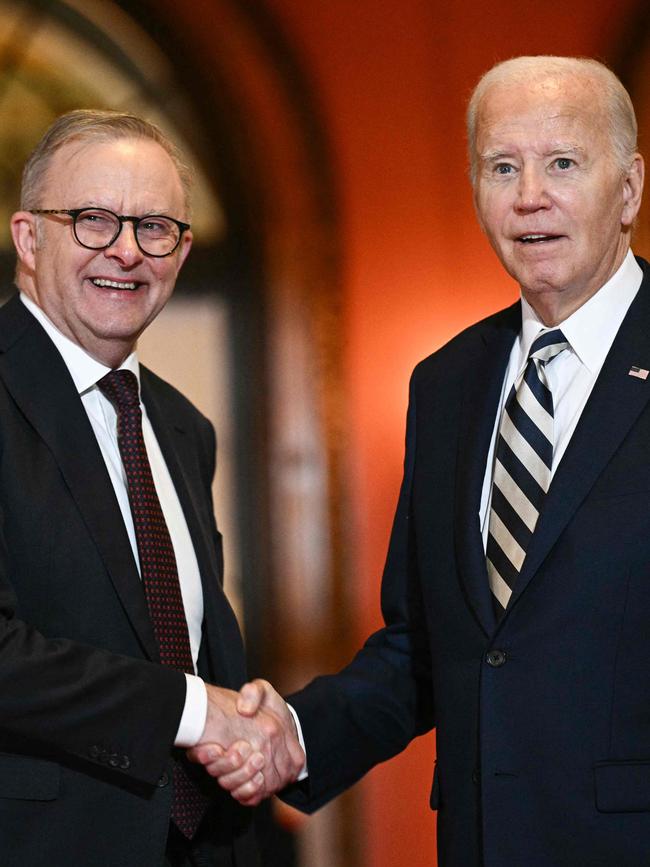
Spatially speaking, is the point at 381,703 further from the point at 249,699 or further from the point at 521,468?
the point at 521,468

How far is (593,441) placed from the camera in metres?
1.97

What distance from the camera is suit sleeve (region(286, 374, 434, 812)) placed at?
2.44m

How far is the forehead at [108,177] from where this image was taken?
2.36 m

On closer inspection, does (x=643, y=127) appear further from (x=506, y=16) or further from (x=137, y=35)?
(x=137, y=35)

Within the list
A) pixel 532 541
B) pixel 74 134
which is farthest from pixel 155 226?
pixel 532 541

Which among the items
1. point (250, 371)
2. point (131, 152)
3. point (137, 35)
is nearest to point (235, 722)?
point (131, 152)

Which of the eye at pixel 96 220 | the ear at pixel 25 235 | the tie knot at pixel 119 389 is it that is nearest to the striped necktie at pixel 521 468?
the tie knot at pixel 119 389

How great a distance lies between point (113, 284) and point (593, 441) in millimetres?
974

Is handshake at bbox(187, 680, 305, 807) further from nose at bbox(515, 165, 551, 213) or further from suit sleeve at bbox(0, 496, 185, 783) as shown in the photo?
nose at bbox(515, 165, 551, 213)

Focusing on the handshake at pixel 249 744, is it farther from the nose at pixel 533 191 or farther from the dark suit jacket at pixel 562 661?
the nose at pixel 533 191

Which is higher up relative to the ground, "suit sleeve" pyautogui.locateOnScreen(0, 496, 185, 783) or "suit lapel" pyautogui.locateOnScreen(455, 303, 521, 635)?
"suit lapel" pyautogui.locateOnScreen(455, 303, 521, 635)

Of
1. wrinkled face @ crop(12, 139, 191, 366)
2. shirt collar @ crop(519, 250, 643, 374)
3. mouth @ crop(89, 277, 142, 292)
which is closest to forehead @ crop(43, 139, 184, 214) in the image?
wrinkled face @ crop(12, 139, 191, 366)

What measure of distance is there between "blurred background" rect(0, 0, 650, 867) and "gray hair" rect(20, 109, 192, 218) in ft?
3.12

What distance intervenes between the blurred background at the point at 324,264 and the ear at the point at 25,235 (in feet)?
3.21
